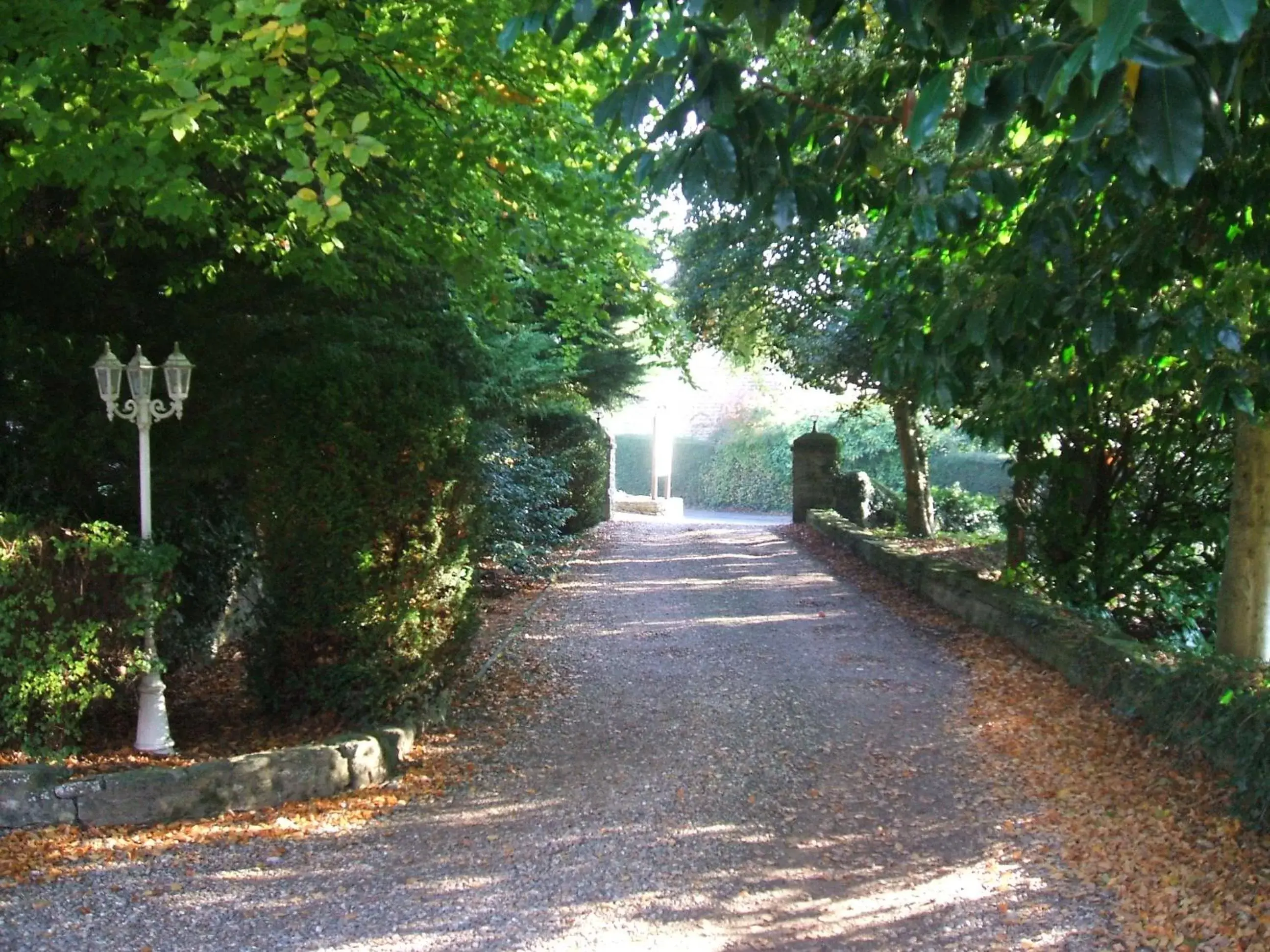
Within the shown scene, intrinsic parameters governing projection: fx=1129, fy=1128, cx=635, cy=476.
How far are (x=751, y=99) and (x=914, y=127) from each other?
1365 mm

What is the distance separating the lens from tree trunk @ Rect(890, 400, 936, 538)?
Result: 57.2 feet

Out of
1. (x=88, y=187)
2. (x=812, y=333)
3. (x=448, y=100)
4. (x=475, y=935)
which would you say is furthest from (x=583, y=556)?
(x=475, y=935)

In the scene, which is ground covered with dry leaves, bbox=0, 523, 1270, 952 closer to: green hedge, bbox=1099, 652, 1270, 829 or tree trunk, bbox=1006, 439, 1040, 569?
green hedge, bbox=1099, 652, 1270, 829

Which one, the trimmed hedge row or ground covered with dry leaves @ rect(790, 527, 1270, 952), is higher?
the trimmed hedge row

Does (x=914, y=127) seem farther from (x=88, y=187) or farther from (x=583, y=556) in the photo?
(x=583, y=556)

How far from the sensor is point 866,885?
4.78 m

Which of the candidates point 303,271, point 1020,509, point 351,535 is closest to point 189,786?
point 351,535

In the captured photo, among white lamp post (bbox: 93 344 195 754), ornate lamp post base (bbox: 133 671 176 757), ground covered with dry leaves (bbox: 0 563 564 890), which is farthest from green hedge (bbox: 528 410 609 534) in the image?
ornate lamp post base (bbox: 133 671 176 757)

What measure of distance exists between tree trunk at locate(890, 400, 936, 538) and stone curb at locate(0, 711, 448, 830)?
12540 mm

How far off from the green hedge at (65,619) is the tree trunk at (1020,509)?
8.29 m

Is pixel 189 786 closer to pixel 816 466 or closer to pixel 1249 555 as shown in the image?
pixel 1249 555

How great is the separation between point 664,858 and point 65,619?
342 cm

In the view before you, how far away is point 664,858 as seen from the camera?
199 inches

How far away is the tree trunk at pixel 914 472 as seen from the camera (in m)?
17.4
